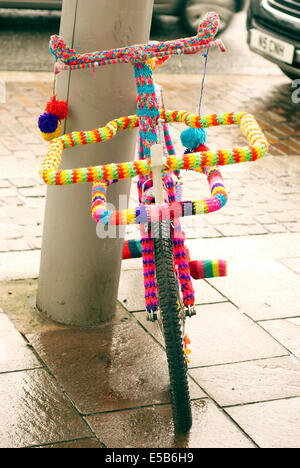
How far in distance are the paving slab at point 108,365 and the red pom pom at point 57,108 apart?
42.7 inches

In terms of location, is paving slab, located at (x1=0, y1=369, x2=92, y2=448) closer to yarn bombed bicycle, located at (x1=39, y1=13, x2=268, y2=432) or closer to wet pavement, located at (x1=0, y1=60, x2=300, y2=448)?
wet pavement, located at (x1=0, y1=60, x2=300, y2=448)

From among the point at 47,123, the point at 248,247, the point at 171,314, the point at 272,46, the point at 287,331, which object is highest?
the point at 47,123

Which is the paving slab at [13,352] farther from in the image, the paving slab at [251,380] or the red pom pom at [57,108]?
the red pom pom at [57,108]

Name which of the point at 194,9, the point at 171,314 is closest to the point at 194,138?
the point at 171,314

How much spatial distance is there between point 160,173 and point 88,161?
824mm

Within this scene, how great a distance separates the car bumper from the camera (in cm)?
778

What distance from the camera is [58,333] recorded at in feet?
12.3

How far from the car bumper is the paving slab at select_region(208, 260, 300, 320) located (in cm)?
373

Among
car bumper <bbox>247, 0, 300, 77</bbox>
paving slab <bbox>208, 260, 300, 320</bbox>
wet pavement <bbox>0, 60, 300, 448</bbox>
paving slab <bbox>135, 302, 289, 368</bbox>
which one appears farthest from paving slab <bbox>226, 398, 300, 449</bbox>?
car bumper <bbox>247, 0, 300, 77</bbox>

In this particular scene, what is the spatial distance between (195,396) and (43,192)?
2543 mm

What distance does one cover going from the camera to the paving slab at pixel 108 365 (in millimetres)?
3281

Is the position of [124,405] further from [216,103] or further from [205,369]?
[216,103]

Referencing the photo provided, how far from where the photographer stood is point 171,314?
2.92 m

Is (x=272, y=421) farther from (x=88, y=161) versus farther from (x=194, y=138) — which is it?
(x=88, y=161)
